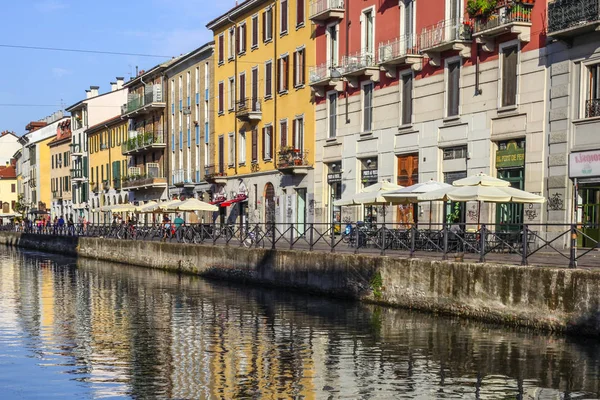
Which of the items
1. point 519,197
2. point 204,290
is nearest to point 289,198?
point 204,290

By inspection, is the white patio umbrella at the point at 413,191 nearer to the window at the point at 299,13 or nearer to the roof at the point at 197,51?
the window at the point at 299,13

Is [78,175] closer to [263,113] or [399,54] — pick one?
[263,113]

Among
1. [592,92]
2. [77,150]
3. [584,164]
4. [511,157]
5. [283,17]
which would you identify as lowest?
[584,164]

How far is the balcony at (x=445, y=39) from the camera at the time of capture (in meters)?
31.3

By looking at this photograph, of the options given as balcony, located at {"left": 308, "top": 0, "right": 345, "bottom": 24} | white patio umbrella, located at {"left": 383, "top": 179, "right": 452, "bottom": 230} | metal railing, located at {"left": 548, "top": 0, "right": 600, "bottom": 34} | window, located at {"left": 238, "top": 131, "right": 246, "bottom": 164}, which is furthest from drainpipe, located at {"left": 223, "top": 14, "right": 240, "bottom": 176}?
metal railing, located at {"left": 548, "top": 0, "right": 600, "bottom": 34}

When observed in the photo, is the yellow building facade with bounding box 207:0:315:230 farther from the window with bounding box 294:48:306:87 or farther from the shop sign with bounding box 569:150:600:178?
the shop sign with bounding box 569:150:600:178

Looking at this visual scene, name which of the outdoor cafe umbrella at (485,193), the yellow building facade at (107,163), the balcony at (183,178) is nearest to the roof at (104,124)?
the yellow building facade at (107,163)

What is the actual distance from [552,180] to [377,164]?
1064cm

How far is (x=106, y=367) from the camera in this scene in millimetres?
14883

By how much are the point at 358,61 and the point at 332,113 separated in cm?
391

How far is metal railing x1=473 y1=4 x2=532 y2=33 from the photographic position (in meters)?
28.7

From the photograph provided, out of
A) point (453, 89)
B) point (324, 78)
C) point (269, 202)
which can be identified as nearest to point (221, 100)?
point (269, 202)

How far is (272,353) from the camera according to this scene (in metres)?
16.3

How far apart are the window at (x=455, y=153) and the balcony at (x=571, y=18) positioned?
5870 millimetres
